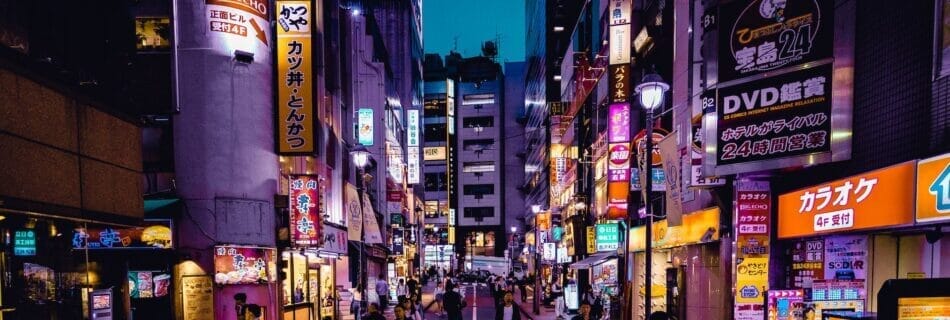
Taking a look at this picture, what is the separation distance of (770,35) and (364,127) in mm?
21167

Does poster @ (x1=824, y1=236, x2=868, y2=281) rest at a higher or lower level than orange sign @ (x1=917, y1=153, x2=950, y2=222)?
lower

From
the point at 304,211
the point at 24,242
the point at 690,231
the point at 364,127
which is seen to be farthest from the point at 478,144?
the point at 24,242

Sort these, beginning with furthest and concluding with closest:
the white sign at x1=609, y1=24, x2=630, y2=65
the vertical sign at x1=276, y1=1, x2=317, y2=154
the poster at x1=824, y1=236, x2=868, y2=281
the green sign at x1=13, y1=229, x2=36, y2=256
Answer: the white sign at x1=609, y1=24, x2=630, y2=65 < the vertical sign at x1=276, y1=1, x2=317, y2=154 < the poster at x1=824, y1=236, x2=868, y2=281 < the green sign at x1=13, y1=229, x2=36, y2=256

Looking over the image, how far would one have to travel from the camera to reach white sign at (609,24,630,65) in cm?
1977

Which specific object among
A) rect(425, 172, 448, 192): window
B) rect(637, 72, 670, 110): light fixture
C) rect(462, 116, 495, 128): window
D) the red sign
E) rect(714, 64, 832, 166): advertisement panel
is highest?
rect(462, 116, 495, 128): window

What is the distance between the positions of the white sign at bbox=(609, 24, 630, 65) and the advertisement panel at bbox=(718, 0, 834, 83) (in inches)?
336

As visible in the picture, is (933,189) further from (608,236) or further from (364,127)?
(364,127)

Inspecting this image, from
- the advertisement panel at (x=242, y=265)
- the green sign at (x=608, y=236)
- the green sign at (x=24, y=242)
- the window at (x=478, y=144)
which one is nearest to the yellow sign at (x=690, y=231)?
the green sign at (x=608, y=236)

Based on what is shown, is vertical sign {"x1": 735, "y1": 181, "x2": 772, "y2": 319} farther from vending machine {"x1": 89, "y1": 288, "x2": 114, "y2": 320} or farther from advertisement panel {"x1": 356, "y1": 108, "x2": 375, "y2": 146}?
advertisement panel {"x1": 356, "y1": 108, "x2": 375, "y2": 146}

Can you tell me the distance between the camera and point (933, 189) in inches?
249

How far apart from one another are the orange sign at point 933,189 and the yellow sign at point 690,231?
6101mm

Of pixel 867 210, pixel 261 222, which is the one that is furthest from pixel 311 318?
pixel 867 210

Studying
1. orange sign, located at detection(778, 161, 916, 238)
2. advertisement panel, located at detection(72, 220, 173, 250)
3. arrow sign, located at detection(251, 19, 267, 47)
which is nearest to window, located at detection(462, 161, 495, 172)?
arrow sign, located at detection(251, 19, 267, 47)

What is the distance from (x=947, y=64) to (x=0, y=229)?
11.4 m
